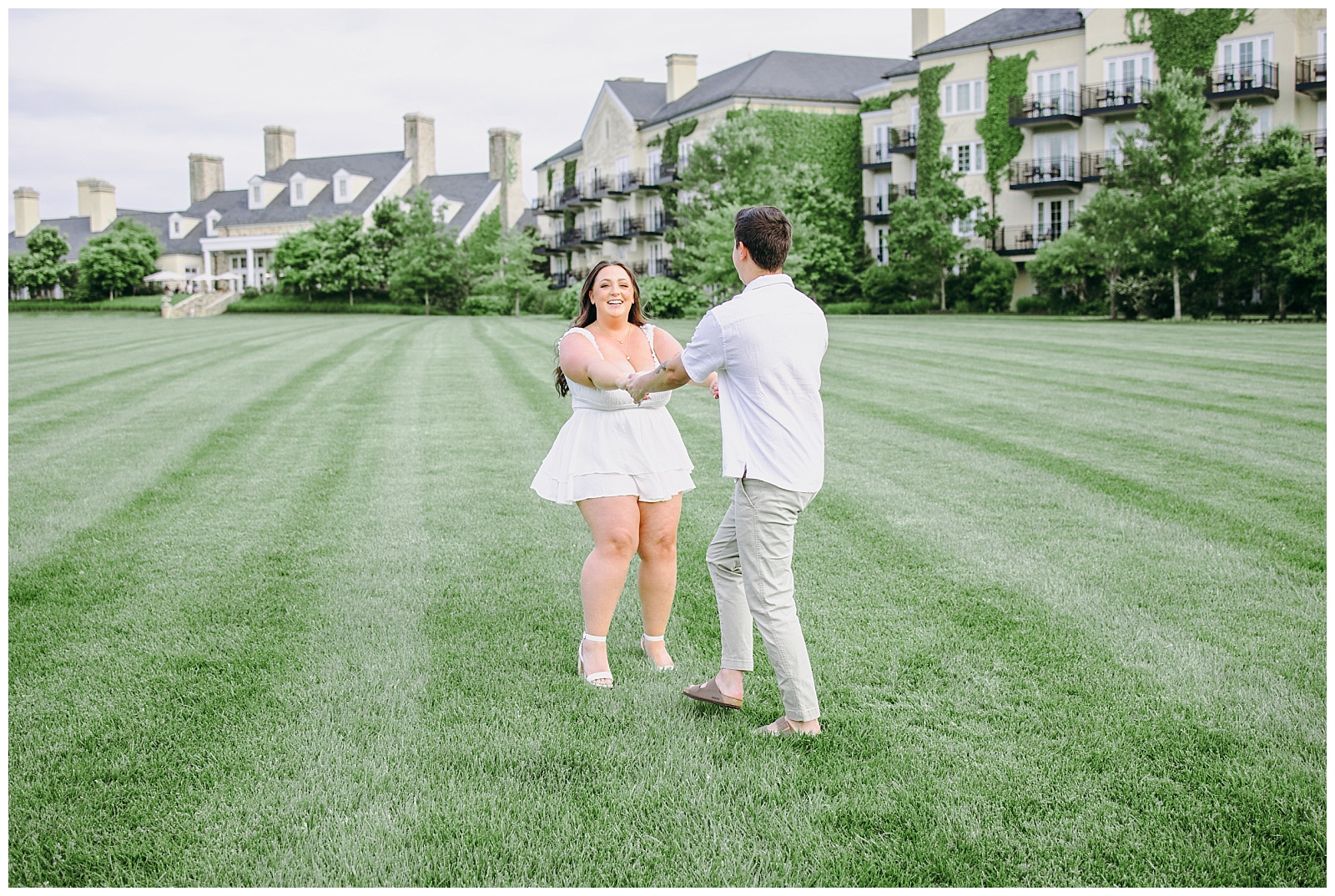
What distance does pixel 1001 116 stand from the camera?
42.1 meters

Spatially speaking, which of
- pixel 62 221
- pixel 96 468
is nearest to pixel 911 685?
pixel 96 468

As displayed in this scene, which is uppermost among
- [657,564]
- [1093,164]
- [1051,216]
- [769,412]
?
[1093,164]

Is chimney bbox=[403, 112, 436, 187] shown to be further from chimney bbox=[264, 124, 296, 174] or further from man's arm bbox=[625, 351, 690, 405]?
man's arm bbox=[625, 351, 690, 405]

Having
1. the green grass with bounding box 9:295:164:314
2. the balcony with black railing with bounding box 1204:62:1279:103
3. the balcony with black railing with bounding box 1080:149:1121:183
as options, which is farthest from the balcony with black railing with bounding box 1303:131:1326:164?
the green grass with bounding box 9:295:164:314

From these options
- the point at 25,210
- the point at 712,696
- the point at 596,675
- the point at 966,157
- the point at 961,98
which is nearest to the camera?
the point at 712,696

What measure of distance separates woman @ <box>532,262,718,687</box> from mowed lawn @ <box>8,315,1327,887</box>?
0.40m

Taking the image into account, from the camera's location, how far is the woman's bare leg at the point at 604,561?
179 inches

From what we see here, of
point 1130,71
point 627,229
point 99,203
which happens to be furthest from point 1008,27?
point 99,203

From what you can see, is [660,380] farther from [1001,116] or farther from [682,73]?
[682,73]

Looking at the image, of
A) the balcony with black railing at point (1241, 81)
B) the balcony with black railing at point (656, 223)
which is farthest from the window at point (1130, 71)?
the balcony with black railing at point (656, 223)

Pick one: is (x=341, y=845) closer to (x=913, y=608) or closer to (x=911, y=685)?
(x=911, y=685)

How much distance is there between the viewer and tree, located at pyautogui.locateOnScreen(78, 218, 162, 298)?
203 ft

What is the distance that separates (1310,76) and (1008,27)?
11.0 metres

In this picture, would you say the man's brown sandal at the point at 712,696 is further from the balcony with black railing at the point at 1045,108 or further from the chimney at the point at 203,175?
the chimney at the point at 203,175
